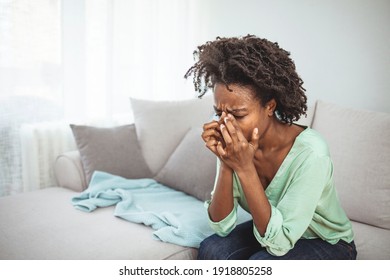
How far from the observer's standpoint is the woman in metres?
1.16

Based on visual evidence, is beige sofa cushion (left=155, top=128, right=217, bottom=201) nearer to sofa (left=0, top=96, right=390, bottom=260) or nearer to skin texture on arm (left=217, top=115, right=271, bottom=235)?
sofa (left=0, top=96, right=390, bottom=260)

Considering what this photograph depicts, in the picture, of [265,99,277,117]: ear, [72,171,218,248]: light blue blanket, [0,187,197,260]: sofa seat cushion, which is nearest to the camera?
[265,99,277,117]: ear

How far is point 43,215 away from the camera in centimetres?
174

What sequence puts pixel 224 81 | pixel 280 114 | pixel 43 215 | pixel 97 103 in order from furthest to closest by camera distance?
1. pixel 97 103
2. pixel 43 215
3. pixel 280 114
4. pixel 224 81

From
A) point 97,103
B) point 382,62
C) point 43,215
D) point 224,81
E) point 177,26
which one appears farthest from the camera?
point 177,26

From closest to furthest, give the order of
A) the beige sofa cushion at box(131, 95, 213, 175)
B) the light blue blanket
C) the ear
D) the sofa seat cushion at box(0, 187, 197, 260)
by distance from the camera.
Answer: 1. the ear
2. the sofa seat cushion at box(0, 187, 197, 260)
3. the light blue blanket
4. the beige sofa cushion at box(131, 95, 213, 175)

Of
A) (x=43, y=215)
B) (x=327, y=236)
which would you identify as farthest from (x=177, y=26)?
(x=327, y=236)

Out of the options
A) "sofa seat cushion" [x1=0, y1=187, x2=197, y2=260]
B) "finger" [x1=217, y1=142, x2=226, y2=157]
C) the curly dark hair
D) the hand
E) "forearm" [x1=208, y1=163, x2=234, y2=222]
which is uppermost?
the curly dark hair

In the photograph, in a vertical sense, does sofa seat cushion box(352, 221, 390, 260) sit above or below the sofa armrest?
below

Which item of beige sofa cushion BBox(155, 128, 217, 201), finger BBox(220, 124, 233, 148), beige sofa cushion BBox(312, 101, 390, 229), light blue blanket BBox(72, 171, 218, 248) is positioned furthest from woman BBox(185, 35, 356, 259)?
beige sofa cushion BBox(155, 128, 217, 201)

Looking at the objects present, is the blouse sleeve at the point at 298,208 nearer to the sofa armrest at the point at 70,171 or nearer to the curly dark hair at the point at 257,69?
the curly dark hair at the point at 257,69

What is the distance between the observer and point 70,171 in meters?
2.09

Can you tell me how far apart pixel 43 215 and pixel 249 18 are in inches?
60.7
